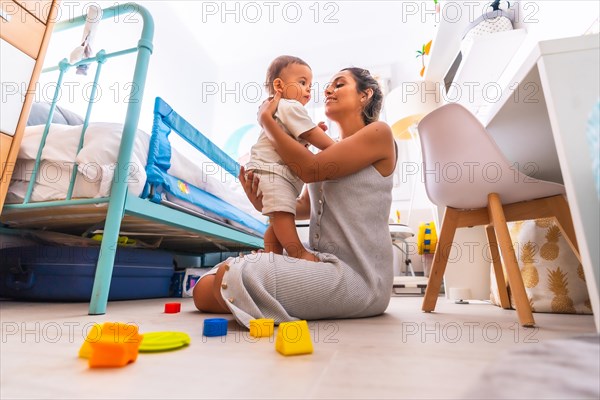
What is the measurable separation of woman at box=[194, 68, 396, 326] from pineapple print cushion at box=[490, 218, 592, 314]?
55 centimetres

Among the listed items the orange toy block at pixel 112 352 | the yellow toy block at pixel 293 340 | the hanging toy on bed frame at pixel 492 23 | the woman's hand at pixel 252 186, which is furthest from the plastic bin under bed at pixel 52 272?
the hanging toy on bed frame at pixel 492 23

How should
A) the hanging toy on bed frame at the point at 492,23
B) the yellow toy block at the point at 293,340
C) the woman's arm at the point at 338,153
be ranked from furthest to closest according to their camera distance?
the hanging toy on bed frame at the point at 492,23 < the woman's arm at the point at 338,153 < the yellow toy block at the point at 293,340

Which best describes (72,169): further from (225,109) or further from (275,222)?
(225,109)

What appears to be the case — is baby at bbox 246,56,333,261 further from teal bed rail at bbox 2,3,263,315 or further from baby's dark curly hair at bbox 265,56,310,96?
teal bed rail at bbox 2,3,263,315

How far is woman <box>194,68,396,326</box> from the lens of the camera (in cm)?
77

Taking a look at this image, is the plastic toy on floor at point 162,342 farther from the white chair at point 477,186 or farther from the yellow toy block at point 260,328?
the white chair at point 477,186

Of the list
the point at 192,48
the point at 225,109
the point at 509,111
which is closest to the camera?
the point at 509,111

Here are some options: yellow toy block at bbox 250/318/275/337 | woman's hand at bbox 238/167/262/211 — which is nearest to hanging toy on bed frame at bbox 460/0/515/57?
woman's hand at bbox 238/167/262/211

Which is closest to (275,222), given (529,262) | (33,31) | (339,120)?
(339,120)

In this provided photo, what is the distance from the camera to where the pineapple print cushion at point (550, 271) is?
3.59 feet

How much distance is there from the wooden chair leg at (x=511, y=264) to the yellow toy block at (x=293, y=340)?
0.58 meters

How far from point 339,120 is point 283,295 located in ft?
2.04

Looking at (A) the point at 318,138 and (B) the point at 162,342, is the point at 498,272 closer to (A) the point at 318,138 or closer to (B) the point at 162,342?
(A) the point at 318,138

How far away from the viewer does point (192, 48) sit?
335cm
